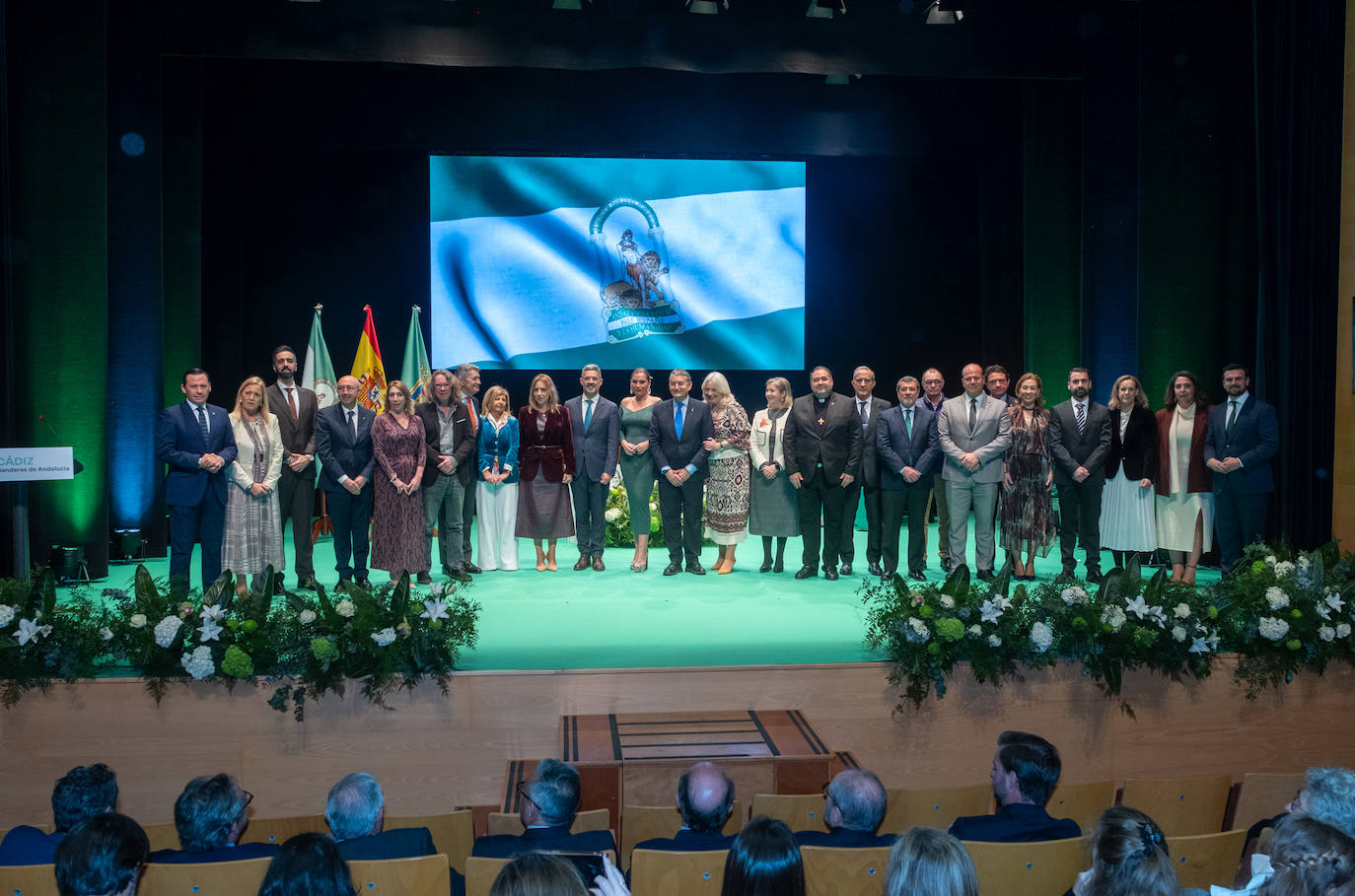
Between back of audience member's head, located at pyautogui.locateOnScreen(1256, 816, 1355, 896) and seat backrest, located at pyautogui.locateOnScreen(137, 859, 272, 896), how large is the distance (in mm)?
1988

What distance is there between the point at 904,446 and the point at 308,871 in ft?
16.2

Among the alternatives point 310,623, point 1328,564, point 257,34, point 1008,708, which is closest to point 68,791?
point 310,623

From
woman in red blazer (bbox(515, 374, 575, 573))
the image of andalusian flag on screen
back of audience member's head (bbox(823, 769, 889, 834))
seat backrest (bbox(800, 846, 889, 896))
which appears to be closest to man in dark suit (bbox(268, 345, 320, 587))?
woman in red blazer (bbox(515, 374, 575, 573))

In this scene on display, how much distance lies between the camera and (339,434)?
20.0ft

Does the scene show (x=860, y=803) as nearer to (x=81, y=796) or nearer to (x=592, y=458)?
(x=81, y=796)

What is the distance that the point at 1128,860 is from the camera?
205 cm

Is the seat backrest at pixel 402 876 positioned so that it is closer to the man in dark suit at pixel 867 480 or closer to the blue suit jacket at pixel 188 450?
the blue suit jacket at pixel 188 450

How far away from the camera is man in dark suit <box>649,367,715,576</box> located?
6.69m

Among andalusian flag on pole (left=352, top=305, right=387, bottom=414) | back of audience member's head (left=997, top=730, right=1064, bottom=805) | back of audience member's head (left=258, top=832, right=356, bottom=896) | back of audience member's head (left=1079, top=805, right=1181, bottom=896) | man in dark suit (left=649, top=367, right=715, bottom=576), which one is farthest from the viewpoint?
andalusian flag on pole (left=352, top=305, right=387, bottom=414)

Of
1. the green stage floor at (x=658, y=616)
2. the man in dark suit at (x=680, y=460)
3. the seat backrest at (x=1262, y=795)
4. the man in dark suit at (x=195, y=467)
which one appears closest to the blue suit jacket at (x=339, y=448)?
the man in dark suit at (x=195, y=467)

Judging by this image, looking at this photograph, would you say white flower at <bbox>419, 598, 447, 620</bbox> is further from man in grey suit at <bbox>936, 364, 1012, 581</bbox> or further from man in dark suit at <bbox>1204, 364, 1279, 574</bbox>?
Answer: man in dark suit at <bbox>1204, 364, 1279, 574</bbox>

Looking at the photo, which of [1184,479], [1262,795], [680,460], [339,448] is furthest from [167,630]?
[1184,479]

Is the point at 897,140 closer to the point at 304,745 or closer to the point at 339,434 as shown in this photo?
the point at 339,434

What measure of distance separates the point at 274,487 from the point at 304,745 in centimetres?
211
